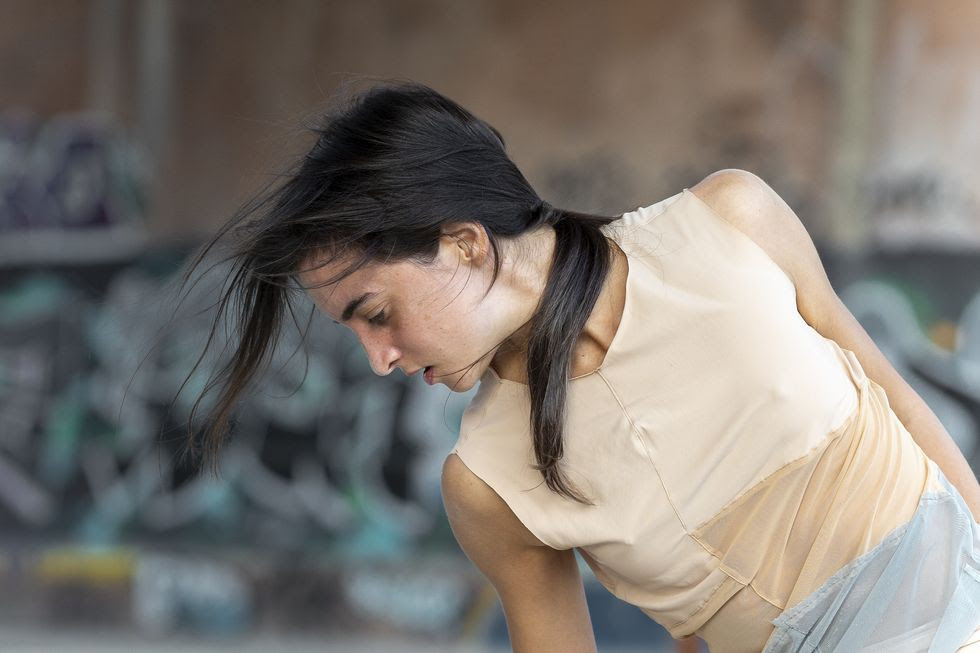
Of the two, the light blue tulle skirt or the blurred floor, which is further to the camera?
the blurred floor

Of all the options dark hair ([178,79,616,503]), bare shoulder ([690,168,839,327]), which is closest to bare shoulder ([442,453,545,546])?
dark hair ([178,79,616,503])

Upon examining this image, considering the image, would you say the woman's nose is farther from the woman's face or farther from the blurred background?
the blurred background

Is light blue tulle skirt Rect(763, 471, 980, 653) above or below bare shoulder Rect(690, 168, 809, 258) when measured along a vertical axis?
below

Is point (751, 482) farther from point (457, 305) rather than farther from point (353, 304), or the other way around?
point (353, 304)

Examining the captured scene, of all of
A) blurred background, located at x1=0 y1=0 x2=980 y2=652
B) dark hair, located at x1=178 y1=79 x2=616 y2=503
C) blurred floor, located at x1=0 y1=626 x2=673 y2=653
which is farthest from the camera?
blurred floor, located at x1=0 y1=626 x2=673 y2=653

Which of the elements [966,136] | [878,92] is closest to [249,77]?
[878,92]

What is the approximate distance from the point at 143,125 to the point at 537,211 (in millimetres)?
5033

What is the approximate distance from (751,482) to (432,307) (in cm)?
52

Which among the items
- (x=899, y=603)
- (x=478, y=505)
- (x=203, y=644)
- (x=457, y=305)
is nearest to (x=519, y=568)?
(x=478, y=505)

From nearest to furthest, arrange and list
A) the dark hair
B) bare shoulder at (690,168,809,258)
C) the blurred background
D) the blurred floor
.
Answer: the dark hair
bare shoulder at (690,168,809,258)
the blurred background
the blurred floor

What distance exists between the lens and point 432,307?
1.57 m

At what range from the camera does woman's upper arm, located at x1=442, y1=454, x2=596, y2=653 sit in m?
1.70

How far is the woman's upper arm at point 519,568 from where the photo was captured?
1.70 metres

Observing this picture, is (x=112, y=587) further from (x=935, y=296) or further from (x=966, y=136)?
(x=966, y=136)
